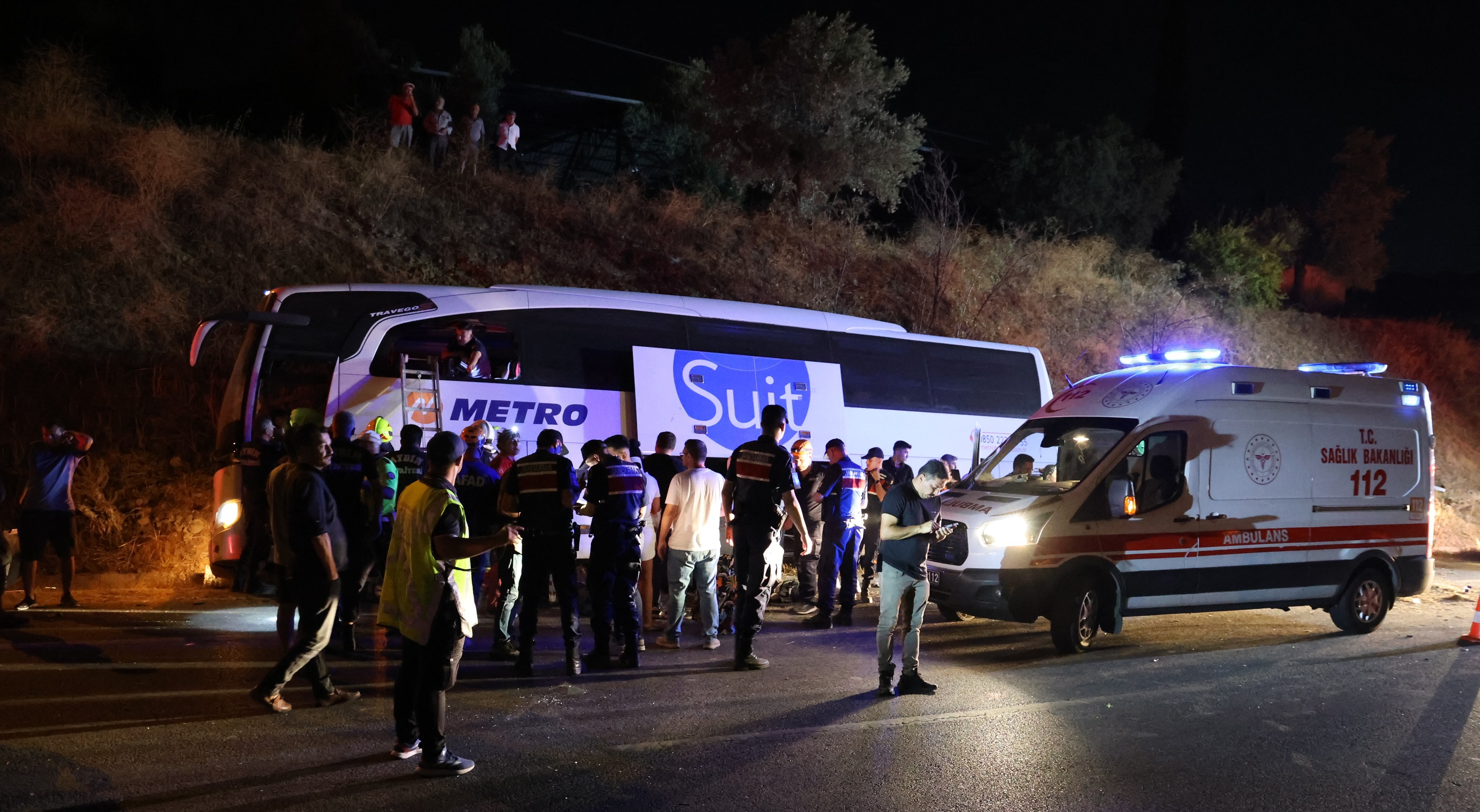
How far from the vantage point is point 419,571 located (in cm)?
538

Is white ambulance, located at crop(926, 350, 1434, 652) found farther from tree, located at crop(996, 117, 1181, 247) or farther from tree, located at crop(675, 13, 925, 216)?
tree, located at crop(996, 117, 1181, 247)

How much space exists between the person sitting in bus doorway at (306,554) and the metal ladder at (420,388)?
474 centimetres

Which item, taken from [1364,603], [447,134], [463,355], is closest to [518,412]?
[463,355]

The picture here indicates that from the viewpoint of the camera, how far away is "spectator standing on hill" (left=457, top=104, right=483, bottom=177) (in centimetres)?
2344

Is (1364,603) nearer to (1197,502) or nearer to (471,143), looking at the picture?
(1197,502)

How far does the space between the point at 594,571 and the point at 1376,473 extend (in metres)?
8.17

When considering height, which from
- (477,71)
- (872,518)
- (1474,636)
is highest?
(477,71)

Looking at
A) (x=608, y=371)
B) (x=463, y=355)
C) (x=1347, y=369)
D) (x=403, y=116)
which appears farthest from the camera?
(x=403, y=116)

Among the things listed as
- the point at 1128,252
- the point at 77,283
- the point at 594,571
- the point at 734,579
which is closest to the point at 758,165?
the point at 1128,252

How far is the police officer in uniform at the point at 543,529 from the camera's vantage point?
25.4 ft

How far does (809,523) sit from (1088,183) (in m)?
24.4

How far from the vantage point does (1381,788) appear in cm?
560

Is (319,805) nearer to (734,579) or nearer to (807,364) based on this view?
(734,579)

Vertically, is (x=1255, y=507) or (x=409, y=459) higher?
(x=409, y=459)
